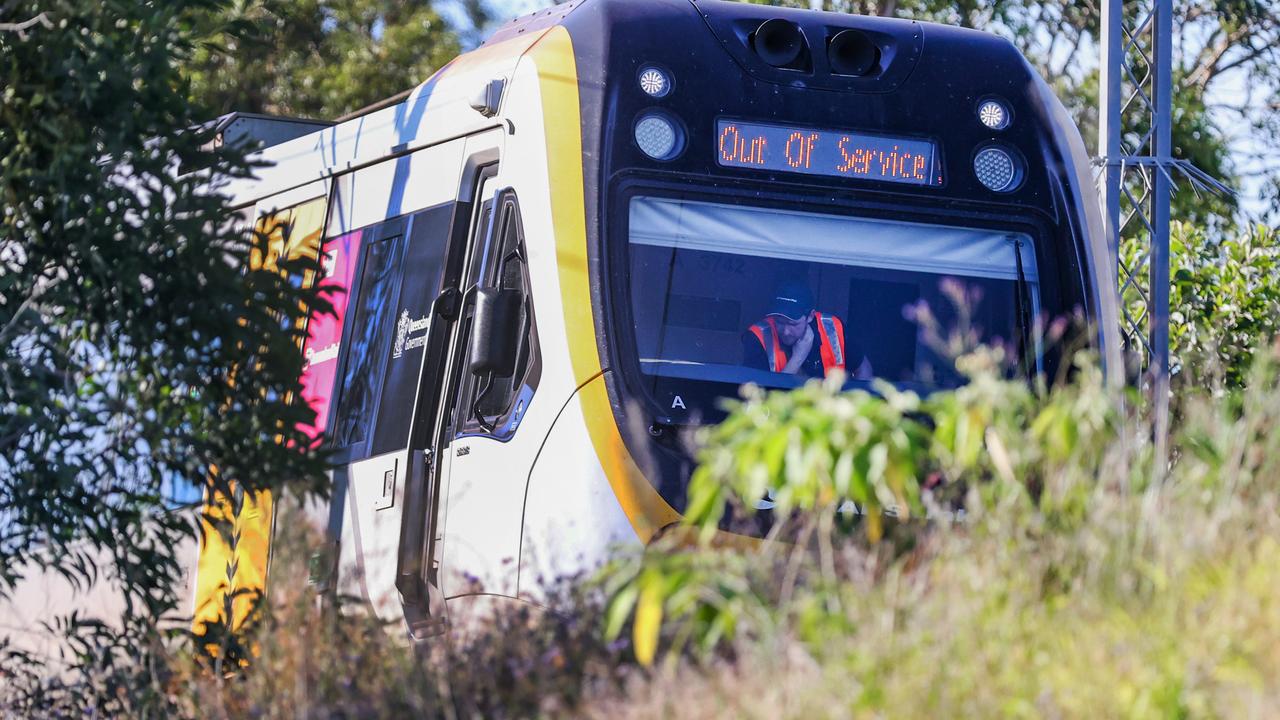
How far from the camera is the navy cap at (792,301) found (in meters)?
8.12

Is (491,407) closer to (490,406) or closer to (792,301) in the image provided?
(490,406)

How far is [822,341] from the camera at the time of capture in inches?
319

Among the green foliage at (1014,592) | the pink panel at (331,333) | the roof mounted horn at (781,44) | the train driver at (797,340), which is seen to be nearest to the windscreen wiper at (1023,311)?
the train driver at (797,340)

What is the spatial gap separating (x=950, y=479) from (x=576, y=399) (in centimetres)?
265

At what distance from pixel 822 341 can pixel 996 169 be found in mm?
1232

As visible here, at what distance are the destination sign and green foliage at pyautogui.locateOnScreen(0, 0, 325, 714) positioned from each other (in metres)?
2.00

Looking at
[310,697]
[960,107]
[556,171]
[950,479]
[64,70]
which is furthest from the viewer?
[960,107]

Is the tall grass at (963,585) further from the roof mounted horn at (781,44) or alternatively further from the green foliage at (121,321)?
the roof mounted horn at (781,44)

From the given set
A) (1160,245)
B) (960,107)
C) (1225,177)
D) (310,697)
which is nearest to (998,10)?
(1225,177)

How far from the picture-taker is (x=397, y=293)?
9.49 metres

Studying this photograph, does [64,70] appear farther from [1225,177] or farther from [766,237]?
[1225,177]

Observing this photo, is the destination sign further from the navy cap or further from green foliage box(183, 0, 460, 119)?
green foliage box(183, 0, 460, 119)

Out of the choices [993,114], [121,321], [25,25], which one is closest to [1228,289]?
[993,114]

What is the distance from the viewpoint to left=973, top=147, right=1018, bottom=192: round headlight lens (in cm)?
857
